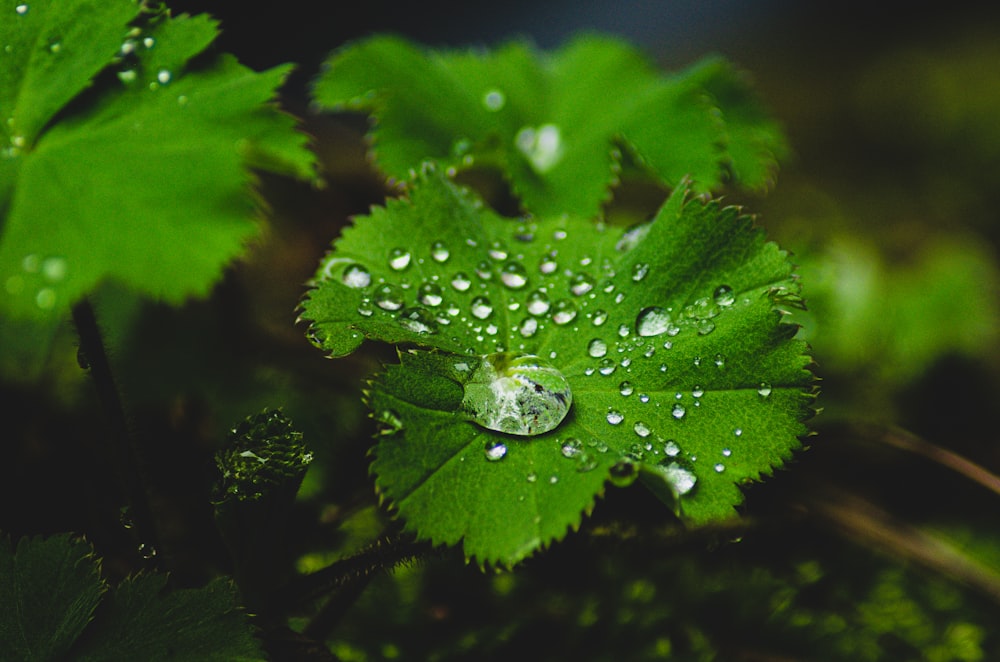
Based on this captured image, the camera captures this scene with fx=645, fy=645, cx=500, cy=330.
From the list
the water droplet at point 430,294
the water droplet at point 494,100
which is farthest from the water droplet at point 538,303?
the water droplet at point 494,100

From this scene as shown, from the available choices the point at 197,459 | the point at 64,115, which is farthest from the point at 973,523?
the point at 64,115

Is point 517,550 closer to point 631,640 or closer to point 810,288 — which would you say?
point 631,640

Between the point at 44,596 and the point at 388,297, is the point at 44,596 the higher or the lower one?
the lower one

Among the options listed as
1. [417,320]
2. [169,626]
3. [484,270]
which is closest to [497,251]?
[484,270]

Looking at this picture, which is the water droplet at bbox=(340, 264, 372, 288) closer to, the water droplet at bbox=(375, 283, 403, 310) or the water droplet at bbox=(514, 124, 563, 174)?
the water droplet at bbox=(375, 283, 403, 310)

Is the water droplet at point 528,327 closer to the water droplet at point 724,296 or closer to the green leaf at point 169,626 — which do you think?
the water droplet at point 724,296

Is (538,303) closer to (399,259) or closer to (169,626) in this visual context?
(399,259)
